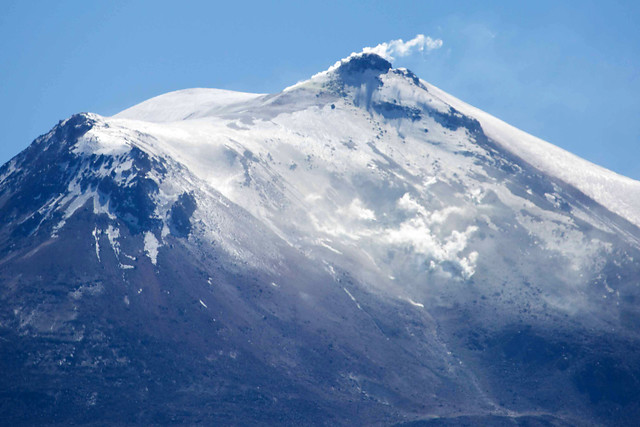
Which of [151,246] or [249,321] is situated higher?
[151,246]

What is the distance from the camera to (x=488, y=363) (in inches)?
7229

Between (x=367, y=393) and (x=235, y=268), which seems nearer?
(x=367, y=393)

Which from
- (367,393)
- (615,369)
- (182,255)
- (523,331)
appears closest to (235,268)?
(182,255)

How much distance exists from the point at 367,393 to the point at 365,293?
2959 cm

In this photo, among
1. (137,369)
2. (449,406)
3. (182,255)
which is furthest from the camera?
(182,255)

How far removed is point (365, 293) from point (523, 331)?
3403 cm

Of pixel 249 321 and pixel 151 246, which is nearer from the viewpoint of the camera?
pixel 249 321

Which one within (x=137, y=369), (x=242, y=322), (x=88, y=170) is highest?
(x=88, y=170)

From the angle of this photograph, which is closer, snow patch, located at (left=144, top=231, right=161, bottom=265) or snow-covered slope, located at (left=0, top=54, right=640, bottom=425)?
snow-covered slope, located at (left=0, top=54, right=640, bottom=425)

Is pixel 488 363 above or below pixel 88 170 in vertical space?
below

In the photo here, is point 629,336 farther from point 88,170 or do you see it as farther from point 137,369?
point 88,170

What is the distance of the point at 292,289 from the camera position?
18375 centimetres

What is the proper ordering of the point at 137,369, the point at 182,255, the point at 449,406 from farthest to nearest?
the point at 182,255 < the point at 449,406 < the point at 137,369

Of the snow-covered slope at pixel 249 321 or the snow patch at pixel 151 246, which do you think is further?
the snow patch at pixel 151 246
